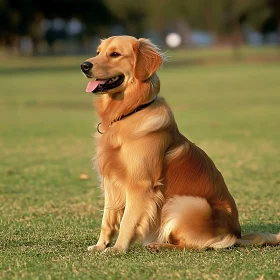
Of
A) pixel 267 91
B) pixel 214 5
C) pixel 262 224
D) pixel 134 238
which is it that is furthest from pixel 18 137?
pixel 214 5

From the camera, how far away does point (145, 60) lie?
6621mm

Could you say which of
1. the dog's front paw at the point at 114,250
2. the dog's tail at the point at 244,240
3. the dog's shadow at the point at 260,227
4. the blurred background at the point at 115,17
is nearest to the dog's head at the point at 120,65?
the dog's front paw at the point at 114,250

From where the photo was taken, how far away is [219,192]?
6555 millimetres

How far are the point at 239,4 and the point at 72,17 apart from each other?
645 inches

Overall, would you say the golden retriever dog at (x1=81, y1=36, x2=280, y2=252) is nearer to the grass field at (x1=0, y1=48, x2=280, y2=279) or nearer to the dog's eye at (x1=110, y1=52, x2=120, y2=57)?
the dog's eye at (x1=110, y1=52, x2=120, y2=57)

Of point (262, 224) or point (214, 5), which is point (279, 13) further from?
point (262, 224)

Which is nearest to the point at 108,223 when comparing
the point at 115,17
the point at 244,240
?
the point at 244,240

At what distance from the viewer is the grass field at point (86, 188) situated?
5656 millimetres

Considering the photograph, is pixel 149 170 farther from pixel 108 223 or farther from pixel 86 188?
pixel 86 188

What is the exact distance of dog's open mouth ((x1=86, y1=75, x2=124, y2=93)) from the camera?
6656 mm

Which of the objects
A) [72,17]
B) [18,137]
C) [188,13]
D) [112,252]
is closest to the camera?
[112,252]

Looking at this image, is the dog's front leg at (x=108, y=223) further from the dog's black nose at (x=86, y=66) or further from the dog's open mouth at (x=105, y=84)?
the dog's black nose at (x=86, y=66)

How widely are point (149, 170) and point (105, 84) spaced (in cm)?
88

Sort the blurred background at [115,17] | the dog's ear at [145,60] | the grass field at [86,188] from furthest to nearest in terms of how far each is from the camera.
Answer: the blurred background at [115,17], the dog's ear at [145,60], the grass field at [86,188]
